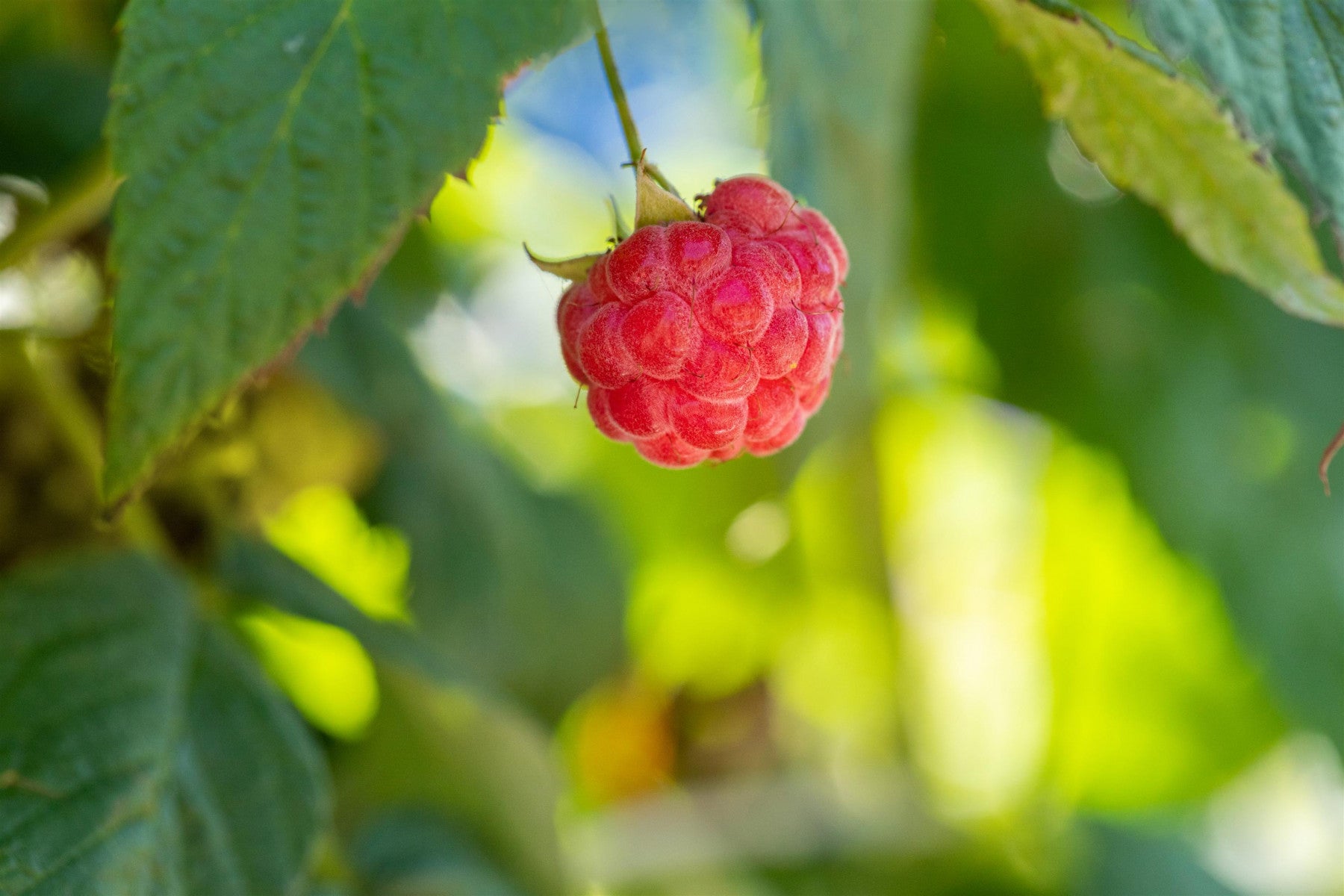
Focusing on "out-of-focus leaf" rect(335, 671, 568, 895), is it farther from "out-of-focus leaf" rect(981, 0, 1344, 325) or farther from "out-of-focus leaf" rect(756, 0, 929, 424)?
"out-of-focus leaf" rect(981, 0, 1344, 325)

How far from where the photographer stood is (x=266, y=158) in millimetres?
423

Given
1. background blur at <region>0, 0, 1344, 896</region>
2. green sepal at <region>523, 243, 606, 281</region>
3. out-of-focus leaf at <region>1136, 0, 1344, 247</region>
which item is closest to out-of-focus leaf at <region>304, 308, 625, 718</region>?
background blur at <region>0, 0, 1344, 896</region>

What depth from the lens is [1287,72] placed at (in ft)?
1.41

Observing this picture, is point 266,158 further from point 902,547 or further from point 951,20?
point 902,547

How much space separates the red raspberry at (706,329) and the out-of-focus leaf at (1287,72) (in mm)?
170

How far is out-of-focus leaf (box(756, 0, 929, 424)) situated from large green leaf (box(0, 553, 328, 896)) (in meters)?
0.40

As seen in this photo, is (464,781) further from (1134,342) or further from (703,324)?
(1134,342)

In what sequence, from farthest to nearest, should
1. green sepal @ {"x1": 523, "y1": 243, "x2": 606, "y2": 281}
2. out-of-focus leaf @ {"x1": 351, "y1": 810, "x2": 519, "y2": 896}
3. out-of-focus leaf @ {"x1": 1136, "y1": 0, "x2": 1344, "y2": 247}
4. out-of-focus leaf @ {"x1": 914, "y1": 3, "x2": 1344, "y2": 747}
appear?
out-of-focus leaf @ {"x1": 914, "y1": 3, "x2": 1344, "y2": 747} → out-of-focus leaf @ {"x1": 351, "y1": 810, "x2": 519, "y2": 896} → green sepal @ {"x1": 523, "y1": 243, "x2": 606, "y2": 281} → out-of-focus leaf @ {"x1": 1136, "y1": 0, "x2": 1344, "y2": 247}

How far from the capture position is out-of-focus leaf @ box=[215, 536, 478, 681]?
78cm

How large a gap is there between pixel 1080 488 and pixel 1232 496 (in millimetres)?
317

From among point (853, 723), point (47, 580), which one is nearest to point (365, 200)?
point (47, 580)

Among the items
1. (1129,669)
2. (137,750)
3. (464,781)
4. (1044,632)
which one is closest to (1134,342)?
(1044,632)

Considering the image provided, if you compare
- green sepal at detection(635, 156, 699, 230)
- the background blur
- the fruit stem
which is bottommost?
the background blur

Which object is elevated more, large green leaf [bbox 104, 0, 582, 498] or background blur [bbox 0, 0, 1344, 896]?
large green leaf [bbox 104, 0, 582, 498]
